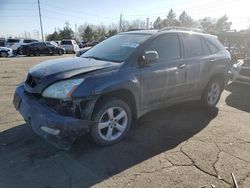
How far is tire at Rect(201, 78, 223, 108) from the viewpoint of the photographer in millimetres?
6067

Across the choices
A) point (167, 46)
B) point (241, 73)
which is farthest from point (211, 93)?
point (241, 73)

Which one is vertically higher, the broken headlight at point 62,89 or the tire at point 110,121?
the broken headlight at point 62,89

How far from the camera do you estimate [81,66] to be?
4.03 m

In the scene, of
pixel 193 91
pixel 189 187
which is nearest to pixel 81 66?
pixel 189 187

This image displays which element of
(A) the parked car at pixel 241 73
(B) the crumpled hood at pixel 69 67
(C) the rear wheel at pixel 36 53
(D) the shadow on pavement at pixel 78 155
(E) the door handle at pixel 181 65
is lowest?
(C) the rear wheel at pixel 36 53

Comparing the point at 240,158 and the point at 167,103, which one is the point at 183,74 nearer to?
the point at 167,103

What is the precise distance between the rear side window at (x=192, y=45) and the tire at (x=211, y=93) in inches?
36.0

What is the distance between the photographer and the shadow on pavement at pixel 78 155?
324cm

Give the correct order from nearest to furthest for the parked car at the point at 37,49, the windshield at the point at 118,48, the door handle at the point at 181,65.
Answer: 1. the windshield at the point at 118,48
2. the door handle at the point at 181,65
3. the parked car at the point at 37,49

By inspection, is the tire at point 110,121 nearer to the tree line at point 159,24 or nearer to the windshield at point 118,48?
the windshield at point 118,48

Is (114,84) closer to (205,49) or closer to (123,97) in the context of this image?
(123,97)

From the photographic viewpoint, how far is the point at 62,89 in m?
3.59

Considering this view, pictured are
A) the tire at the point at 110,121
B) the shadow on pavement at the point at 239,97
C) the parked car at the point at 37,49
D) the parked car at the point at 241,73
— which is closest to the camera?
the tire at the point at 110,121

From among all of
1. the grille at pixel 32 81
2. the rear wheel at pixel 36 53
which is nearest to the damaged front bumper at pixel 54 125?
the grille at pixel 32 81
